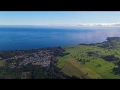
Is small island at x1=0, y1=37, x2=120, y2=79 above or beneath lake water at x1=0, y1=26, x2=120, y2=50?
beneath

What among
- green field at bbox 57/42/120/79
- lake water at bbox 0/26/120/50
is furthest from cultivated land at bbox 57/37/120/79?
lake water at bbox 0/26/120/50

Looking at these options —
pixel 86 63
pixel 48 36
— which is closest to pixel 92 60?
pixel 86 63

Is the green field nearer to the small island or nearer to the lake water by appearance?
the small island

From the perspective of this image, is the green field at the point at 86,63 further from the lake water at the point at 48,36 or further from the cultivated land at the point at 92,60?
the lake water at the point at 48,36
